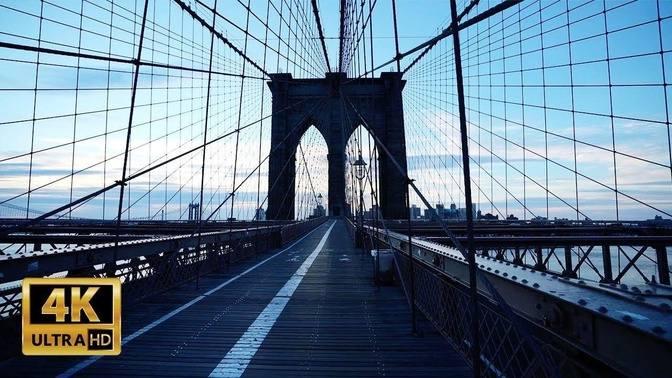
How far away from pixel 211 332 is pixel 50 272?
1.63 m

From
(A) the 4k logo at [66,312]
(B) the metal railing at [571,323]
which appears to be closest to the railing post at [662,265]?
(B) the metal railing at [571,323]

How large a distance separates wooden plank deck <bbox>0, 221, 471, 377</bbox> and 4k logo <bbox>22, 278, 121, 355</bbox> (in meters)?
0.58

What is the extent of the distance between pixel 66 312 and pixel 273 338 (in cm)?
209

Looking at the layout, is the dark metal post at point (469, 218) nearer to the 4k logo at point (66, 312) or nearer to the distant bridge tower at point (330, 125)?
the 4k logo at point (66, 312)

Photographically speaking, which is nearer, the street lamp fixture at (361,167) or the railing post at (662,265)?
the railing post at (662,265)

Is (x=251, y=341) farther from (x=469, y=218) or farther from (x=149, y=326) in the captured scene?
(x=469, y=218)

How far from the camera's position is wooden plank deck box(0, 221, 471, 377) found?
3582 millimetres

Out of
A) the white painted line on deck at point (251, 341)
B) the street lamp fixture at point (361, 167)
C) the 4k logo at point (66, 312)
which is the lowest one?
the white painted line on deck at point (251, 341)

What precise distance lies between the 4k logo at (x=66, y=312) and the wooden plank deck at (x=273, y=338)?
0.58 metres

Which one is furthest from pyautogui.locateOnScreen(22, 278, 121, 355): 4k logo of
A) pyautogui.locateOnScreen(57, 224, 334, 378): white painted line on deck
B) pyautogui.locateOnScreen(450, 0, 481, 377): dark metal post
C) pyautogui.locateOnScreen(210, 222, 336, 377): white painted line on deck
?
pyautogui.locateOnScreen(450, 0, 481, 377): dark metal post

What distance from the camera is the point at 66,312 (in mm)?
2893

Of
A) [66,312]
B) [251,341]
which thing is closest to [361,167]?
[251,341]

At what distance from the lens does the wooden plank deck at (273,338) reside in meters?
3.58

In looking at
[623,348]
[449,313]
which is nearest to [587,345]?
[623,348]
